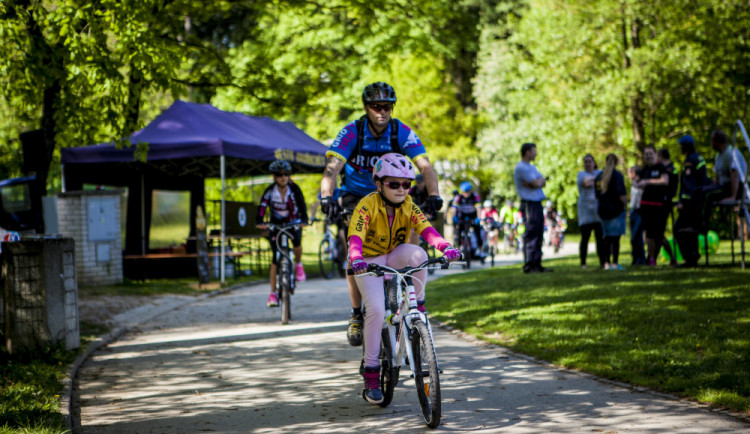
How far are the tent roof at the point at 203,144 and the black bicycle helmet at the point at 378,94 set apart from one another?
30.9 ft

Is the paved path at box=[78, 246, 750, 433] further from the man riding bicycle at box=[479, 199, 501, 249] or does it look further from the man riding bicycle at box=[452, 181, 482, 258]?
the man riding bicycle at box=[479, 199, 501, 249]

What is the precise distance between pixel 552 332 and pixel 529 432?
3857 millimetres

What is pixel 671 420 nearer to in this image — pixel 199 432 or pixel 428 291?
pixel 199 432

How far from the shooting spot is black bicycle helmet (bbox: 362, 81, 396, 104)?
22.0 ft

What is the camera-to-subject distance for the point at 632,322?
29.5ft

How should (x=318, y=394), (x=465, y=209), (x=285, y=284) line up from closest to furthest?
(x=318, y=394) → (x=285, y=284) → (x=465, y=209)

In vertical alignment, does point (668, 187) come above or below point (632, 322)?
above

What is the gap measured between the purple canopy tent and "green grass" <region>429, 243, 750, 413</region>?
573cm

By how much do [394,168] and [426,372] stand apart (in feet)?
4.47

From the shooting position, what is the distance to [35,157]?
11242 mm

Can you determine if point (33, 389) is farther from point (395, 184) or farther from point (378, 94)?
point (378, 94)

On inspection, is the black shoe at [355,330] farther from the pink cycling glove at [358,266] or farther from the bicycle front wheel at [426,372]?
the pink cycling glove at [358,266]

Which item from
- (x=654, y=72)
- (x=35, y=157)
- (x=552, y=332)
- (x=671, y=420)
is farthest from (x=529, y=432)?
(x=654, y=72)

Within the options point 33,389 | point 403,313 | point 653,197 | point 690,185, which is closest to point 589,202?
point 653,197
